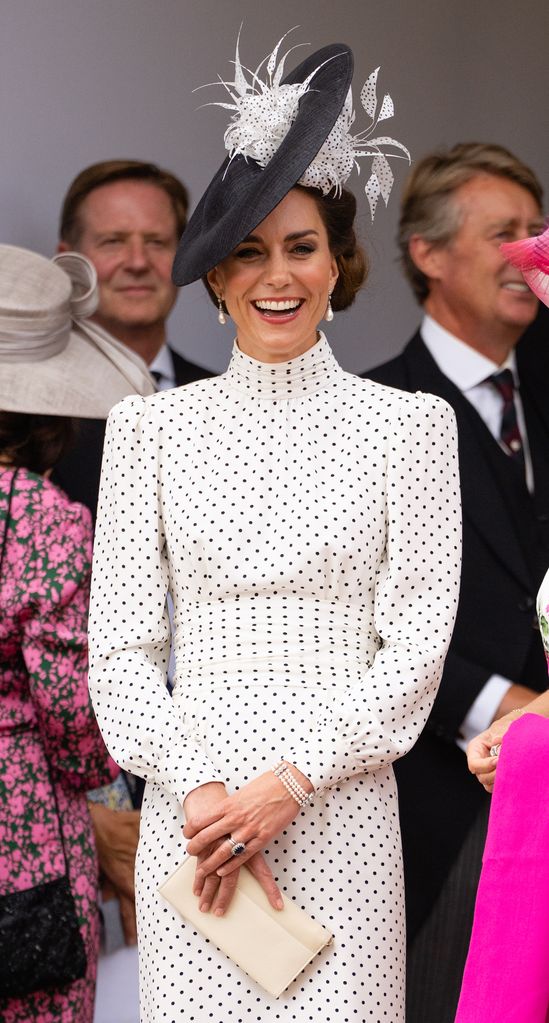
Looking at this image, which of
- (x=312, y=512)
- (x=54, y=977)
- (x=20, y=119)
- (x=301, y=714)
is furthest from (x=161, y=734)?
(x=20, y=119)

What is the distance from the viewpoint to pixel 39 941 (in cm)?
322

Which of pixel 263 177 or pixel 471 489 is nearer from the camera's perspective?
pixel 263 177

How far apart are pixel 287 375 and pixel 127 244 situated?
1.82m

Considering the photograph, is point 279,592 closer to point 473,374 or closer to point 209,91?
point 473,374

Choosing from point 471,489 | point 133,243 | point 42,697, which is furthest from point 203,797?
point 133,243

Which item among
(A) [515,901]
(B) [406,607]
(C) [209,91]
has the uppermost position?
(C) [209,91]

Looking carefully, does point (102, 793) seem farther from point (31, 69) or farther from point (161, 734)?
point (31, 69)

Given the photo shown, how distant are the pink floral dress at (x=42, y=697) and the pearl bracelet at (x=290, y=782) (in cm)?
74

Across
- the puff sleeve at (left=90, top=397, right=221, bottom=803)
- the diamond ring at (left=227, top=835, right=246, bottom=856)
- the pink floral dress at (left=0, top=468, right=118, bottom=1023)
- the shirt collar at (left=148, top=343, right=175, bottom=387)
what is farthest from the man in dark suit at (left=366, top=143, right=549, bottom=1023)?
the diamond ring at (left=227, top=835, right=246, bottom=856)

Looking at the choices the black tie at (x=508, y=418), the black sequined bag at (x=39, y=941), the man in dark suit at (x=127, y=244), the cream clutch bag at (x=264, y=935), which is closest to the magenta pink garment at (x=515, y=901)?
the cream clutch bag at (x=264, y=935)

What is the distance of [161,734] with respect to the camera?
2.74m

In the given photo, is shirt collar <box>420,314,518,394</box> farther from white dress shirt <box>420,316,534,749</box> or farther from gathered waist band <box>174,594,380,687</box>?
gathered waist band <box>174,594,380,687</box>

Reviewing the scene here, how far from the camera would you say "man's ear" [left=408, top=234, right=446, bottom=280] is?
4.57 metres

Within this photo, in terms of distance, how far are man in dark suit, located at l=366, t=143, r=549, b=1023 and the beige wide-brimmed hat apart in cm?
78
